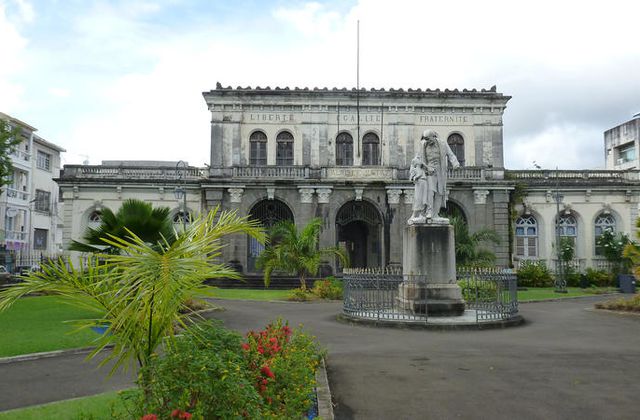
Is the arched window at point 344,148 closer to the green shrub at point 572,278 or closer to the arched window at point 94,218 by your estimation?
the green shrub at point 572,278

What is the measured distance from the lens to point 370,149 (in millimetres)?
31250

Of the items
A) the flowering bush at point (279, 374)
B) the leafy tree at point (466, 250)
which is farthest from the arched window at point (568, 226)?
the flowering bush at point (279, 374)

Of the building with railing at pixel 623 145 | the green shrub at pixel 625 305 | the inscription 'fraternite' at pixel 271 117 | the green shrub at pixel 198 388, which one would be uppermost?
the building with railing at pixel 623 145

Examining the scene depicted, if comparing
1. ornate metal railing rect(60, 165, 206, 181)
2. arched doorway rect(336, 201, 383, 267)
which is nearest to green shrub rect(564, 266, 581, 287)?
arched doorway rect(336, 201, 383, 267)

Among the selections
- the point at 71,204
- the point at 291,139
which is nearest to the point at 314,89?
the point at 291,139

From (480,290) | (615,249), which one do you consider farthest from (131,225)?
(615,249)

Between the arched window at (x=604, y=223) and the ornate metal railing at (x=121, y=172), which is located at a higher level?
the ornate metal railing at (x=121, y=172)

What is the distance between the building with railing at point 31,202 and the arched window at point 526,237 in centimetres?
3119

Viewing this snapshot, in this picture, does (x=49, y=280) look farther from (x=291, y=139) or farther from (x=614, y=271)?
(x=614, y=271)

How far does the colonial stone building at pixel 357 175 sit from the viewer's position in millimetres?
29109

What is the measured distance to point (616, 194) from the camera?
31.3 metres

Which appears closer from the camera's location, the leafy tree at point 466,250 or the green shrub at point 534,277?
the leafy tree at point 466,250

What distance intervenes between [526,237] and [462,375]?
86.0ft

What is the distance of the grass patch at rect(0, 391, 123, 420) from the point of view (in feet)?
18.3
